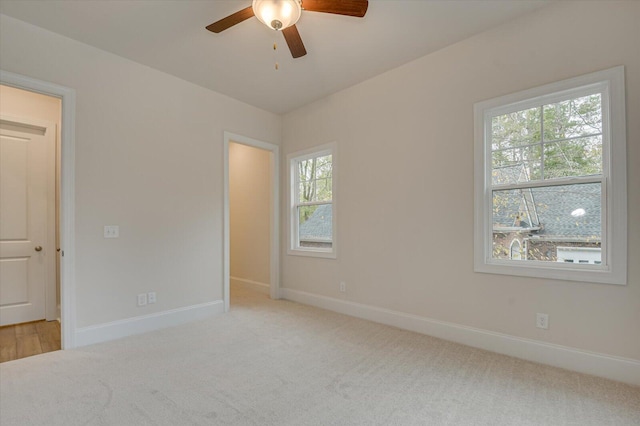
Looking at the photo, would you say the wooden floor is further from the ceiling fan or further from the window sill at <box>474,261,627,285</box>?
the window sill at <box>474,261,627,285</box>

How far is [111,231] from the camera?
302 cm

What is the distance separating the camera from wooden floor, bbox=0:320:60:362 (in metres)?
2.69

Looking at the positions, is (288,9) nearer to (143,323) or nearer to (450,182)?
(450,182)

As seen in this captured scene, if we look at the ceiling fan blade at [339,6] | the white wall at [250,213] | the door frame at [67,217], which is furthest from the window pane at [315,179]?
the door frame at [67,217]

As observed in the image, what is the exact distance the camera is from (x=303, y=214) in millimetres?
4559

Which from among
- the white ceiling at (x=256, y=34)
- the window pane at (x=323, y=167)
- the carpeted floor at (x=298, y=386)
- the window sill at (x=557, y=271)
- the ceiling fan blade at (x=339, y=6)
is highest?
the white ceiling at (x=256, y=34)

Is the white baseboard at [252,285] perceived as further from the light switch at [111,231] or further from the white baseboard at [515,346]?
the light switch at [111,231]

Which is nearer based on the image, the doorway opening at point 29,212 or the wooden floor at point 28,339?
the wooden floor at point 28,339

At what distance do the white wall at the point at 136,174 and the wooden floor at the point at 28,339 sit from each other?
1.55 ft

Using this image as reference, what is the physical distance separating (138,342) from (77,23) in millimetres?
2927

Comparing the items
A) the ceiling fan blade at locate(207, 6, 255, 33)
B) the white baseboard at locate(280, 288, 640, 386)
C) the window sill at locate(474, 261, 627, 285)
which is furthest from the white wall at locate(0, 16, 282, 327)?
the window sill at locate(474, 261, 627, 285)

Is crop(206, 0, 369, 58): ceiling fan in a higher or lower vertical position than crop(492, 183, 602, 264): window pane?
higher

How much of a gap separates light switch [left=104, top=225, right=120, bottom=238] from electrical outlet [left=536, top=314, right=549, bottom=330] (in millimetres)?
3968

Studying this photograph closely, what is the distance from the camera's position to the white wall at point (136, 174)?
2816mm
